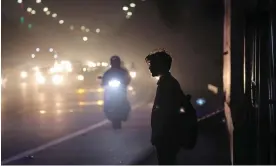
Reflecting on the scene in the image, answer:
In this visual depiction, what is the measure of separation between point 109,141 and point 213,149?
8.66ft

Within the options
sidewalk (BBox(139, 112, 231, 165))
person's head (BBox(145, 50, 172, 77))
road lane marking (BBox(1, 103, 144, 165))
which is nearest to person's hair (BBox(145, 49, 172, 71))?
person's head (BBox(145, 50, 172, 77))

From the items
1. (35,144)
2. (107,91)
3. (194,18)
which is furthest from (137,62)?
(35,144)

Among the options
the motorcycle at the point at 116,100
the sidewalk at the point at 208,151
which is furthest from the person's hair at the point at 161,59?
the motorcycle at the point at 116,100

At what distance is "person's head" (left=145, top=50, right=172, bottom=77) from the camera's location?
202 inches

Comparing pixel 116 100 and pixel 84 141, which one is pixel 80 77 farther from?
pixel 84 141

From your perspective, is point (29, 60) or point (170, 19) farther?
point (29, 60)

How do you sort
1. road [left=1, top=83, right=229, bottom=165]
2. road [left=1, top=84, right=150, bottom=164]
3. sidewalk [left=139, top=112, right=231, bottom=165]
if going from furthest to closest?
road [left=1, top=84, right=150, bottom=164] < road [left=1, top=83, right=229, bottom=165] < sidewalk [left=139, top=112, right=231, bottom=165]

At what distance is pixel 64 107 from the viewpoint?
2162cm

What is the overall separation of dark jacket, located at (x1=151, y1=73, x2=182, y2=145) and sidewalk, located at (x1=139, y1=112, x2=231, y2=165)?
3.72 metres

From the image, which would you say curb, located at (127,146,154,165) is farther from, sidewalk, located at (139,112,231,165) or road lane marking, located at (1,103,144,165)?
road lane marking, located at (1,103,144,165)

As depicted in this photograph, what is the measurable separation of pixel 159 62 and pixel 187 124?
0.67 metres

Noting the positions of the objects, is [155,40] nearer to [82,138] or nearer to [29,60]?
[82,138]

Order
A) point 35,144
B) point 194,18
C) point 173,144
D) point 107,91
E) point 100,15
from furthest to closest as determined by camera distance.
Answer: point 100,15 → point 194,18 → point 107,91 → point 35,144 → point 173,144

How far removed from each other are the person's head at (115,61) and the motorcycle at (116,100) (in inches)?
17.3
